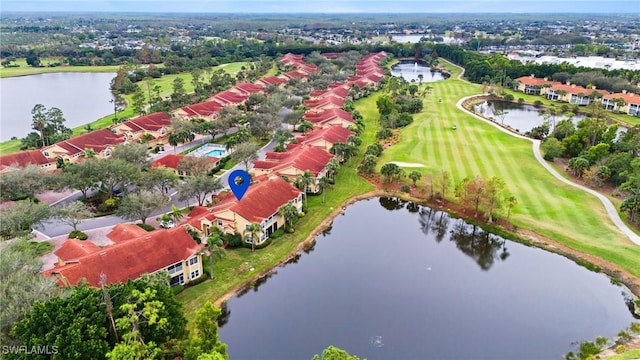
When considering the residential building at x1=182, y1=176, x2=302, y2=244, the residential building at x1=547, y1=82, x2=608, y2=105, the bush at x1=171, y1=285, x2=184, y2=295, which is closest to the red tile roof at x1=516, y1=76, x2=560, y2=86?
the residential building at x1=547, y1=82, x2=608, y2=105

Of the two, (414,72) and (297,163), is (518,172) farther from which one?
(414,72)

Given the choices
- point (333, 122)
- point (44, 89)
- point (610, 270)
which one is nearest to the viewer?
point (610, 270)

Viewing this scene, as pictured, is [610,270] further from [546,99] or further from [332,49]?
[332,49]

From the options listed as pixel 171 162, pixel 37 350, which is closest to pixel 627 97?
pixel 171 162

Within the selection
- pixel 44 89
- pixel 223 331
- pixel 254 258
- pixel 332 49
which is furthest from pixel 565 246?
pixel 332 49

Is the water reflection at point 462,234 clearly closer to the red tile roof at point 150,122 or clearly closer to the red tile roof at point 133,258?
the red tile roof at point 133,258

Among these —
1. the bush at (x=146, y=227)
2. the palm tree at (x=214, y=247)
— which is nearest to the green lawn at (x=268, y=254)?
the palm tree at (x=214, y=247)
